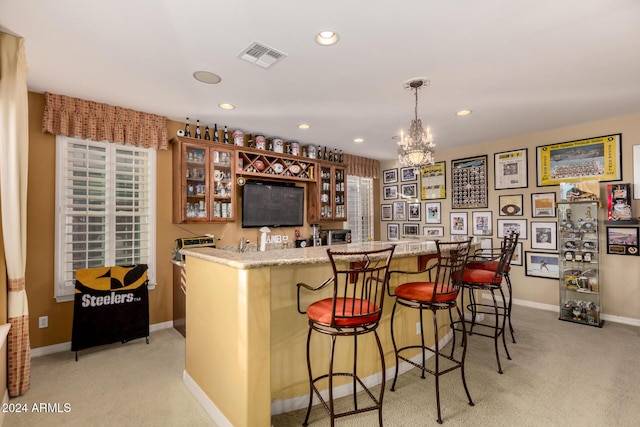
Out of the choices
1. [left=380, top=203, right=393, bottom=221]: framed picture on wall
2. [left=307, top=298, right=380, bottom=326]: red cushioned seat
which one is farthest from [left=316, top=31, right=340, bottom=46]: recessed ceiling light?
[left=380, top=203, right=393, bottom=221]: framed picture on wall

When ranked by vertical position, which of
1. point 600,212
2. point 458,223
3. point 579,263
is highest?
point 600,212

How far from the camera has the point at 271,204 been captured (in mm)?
4898

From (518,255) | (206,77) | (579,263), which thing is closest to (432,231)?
(518,255)

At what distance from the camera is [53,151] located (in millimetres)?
3342

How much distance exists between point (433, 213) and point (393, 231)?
0.99 metres

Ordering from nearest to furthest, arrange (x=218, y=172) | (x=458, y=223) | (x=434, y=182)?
(x=218, y=172) → (x=458, y=223) → (x=434, y=182)

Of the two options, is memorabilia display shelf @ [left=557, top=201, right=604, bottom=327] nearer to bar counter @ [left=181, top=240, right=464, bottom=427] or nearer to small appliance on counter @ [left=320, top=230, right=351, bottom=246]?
bar counter @ [left=181, top=240, right=464, bottom=427]

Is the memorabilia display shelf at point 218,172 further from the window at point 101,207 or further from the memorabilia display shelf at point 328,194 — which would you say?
the window at point 101,207

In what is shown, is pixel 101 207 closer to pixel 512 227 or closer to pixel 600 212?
pixel 512 227

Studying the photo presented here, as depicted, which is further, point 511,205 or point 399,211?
point 399,211

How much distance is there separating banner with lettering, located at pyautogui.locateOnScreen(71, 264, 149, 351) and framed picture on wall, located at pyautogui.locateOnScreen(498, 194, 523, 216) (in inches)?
207

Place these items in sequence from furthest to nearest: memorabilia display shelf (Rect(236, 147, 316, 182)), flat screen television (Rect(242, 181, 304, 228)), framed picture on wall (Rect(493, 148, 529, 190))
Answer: framed picture on wall (Rect(493, 148, 529, 190)), flat screen television (Rect(242, 181, 304, 228)), memorabilia display shelf (Rect(236, 147, 316, 182))

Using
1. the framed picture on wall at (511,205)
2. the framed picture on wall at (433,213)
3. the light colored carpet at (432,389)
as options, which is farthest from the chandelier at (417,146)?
the framed picture on wall at (433,213)

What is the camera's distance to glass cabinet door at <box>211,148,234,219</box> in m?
4.29
